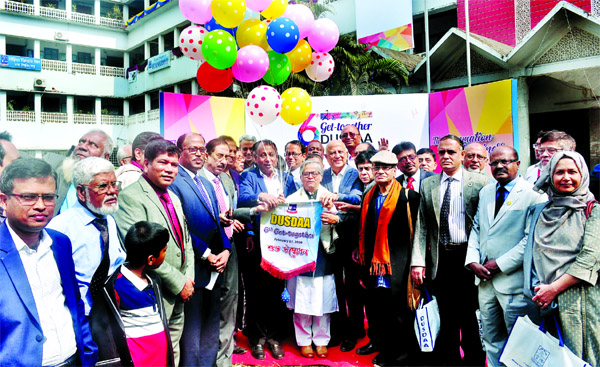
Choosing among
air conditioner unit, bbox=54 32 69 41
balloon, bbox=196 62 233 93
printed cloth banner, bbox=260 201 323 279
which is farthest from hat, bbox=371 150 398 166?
air conditioner unit, bbox=54 32 69 41

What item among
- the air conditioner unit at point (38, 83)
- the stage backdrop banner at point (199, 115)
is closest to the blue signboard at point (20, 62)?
the air conditioner unit at point (38, 83)

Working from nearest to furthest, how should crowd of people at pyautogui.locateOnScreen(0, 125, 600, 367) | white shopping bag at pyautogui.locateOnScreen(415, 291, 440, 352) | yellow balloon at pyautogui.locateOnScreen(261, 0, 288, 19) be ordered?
crowd of people at pyautogui.locateOnScreen(0, 125, 600, 367), white shopping bag at pyautogui.locateOnScreen(415, 291, 440, 352), yellow balloon at pyautogui.locateOnScreen(261, 0, 288, 19)

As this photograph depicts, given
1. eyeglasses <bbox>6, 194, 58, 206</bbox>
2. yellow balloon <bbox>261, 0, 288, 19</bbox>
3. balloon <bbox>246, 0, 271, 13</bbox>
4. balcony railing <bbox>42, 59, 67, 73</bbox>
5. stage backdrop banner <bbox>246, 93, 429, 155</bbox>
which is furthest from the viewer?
balcony railing <bbox>42, 59, 67, 73</bbox>

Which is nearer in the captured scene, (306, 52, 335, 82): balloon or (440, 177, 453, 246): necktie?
(440, 177, 453, 246): necktie

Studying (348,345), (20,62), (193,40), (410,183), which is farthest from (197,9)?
(20,62)

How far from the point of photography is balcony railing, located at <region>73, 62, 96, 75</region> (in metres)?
26.6

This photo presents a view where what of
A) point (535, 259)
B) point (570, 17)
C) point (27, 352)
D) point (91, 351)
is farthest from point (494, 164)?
point (570, 17)

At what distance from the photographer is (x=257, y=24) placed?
5012 mm

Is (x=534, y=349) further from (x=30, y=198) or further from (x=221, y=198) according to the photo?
(x=30, y=198)

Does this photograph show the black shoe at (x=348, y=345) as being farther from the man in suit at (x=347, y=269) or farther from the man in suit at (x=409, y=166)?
the man in suit at (x=409, y=166)

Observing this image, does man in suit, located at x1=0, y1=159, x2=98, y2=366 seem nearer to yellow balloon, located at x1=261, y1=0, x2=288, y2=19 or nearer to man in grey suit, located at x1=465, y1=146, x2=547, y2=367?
man in grey suit, located at x1=465, y1=146, x2=547, y2=367

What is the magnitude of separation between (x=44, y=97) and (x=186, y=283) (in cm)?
2857

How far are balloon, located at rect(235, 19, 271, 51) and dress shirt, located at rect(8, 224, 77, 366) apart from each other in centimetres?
370

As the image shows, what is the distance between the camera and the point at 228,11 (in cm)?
462
